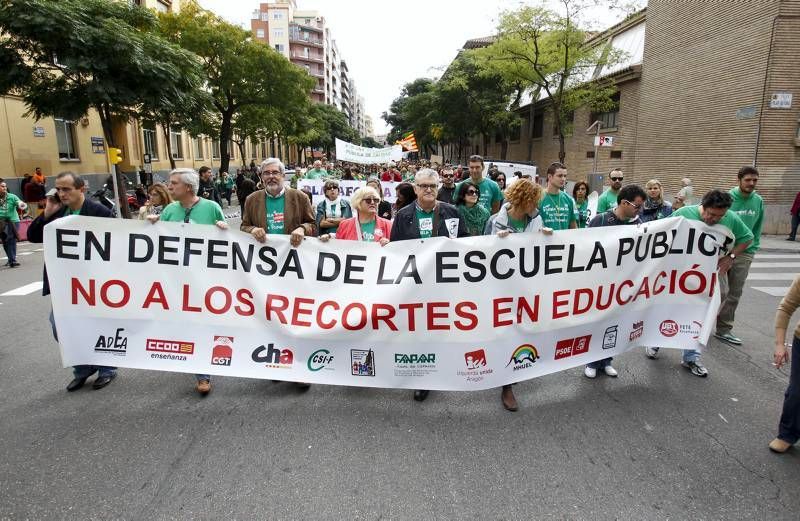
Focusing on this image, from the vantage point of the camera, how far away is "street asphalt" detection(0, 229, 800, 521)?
2.72 m

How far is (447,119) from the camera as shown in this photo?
3584cm

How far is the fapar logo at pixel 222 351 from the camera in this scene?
3.84 m

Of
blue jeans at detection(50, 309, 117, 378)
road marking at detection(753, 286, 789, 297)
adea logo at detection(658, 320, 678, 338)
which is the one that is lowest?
road marking at detection(753, 286, 789, 297)

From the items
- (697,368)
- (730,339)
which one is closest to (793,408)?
(697,368)

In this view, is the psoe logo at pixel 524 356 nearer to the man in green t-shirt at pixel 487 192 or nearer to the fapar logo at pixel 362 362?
the fapar logo at pixel 362 362

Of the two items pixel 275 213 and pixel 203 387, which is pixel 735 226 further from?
pixel 203 387

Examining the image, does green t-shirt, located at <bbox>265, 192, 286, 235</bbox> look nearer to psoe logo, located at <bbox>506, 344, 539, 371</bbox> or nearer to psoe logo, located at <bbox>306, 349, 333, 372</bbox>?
psoe logo, located at <bbox>306, 349, 333, 372</bbox>

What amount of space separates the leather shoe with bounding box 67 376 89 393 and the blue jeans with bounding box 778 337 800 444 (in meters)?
5.49

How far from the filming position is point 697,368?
451cm

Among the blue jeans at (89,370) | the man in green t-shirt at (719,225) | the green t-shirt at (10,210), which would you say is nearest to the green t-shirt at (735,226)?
the man in green t-shirt at (719,225)

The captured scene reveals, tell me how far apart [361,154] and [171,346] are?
54.4 ft

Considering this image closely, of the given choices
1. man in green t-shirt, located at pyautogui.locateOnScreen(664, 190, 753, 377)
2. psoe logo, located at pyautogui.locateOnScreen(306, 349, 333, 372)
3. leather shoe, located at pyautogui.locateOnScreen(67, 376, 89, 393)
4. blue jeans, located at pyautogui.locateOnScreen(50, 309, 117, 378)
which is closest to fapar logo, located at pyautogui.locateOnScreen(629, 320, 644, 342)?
man in green t-shirt, located at pyautogui.locateOnScreen(664, 190, 753, 377)

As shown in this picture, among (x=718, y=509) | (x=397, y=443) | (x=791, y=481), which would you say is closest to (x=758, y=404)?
(x=791, y=481)

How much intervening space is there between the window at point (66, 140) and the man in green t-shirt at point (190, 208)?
19.7 metres
